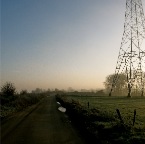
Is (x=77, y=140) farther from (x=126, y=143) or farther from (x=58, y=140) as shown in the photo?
(x=126, y=143)

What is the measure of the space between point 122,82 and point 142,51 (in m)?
85.0

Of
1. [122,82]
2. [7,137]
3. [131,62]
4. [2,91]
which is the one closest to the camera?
[7,137]

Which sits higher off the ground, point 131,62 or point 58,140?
point 131,62

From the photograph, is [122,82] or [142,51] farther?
[122,82]

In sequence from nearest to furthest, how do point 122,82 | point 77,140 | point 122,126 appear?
point 77,140
point 122,126
point 122,82

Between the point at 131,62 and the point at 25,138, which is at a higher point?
the point at 131,62

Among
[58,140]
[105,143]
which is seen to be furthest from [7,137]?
[105,143]

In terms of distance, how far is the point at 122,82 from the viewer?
154875 millimetres

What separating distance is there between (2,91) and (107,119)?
1904 inches

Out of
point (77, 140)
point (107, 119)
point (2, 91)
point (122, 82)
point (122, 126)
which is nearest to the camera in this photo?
point (77, 140)

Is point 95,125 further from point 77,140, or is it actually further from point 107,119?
point 77,140

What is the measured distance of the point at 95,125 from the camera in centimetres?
2098

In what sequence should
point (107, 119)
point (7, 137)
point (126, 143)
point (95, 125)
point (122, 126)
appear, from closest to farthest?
point (126, 143) → point (7, 137) → point (122, 126) → point (95, 125) → point (107, 119)

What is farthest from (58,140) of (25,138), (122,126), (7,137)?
(122,126)
